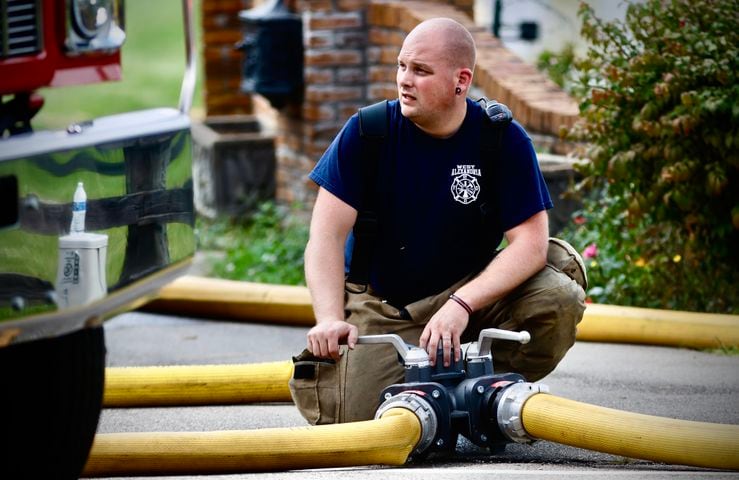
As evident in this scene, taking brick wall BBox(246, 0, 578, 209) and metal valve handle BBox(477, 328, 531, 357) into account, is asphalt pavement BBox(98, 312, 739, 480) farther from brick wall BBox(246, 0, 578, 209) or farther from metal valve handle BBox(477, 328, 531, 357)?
brick wall BBox(246, 0, 578, 209)

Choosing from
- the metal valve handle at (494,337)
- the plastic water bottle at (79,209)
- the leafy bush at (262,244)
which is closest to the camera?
the plastic water bottle at (79,209)

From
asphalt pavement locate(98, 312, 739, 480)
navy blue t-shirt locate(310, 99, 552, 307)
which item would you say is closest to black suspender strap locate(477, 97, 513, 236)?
navy blue t-shirt locate(310, 99, 552, 307)

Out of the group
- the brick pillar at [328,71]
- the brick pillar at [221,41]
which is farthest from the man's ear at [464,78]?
the brick pillar at [221,41]

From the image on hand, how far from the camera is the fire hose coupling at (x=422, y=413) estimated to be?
3.43m

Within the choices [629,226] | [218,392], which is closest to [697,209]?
[629,226]

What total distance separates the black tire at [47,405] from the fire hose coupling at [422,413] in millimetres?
858

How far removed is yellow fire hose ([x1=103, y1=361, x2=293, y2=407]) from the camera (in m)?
4.21

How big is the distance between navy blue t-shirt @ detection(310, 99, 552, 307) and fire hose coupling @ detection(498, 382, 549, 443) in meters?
0.51

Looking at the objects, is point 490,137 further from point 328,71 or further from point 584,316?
point 328,71

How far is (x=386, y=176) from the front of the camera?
3.80 meters

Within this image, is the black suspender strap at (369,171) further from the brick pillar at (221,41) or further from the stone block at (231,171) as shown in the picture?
the brick pillar at (221,41)

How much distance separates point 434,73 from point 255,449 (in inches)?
46.1

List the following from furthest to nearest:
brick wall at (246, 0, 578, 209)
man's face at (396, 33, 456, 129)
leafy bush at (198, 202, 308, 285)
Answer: brick wall at (246, 0, 578, 209) → leafy bush at (198, 202, 308, 285) → man's face at (396, 33, 456, 129)

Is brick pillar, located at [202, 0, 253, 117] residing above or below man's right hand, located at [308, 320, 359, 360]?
below
